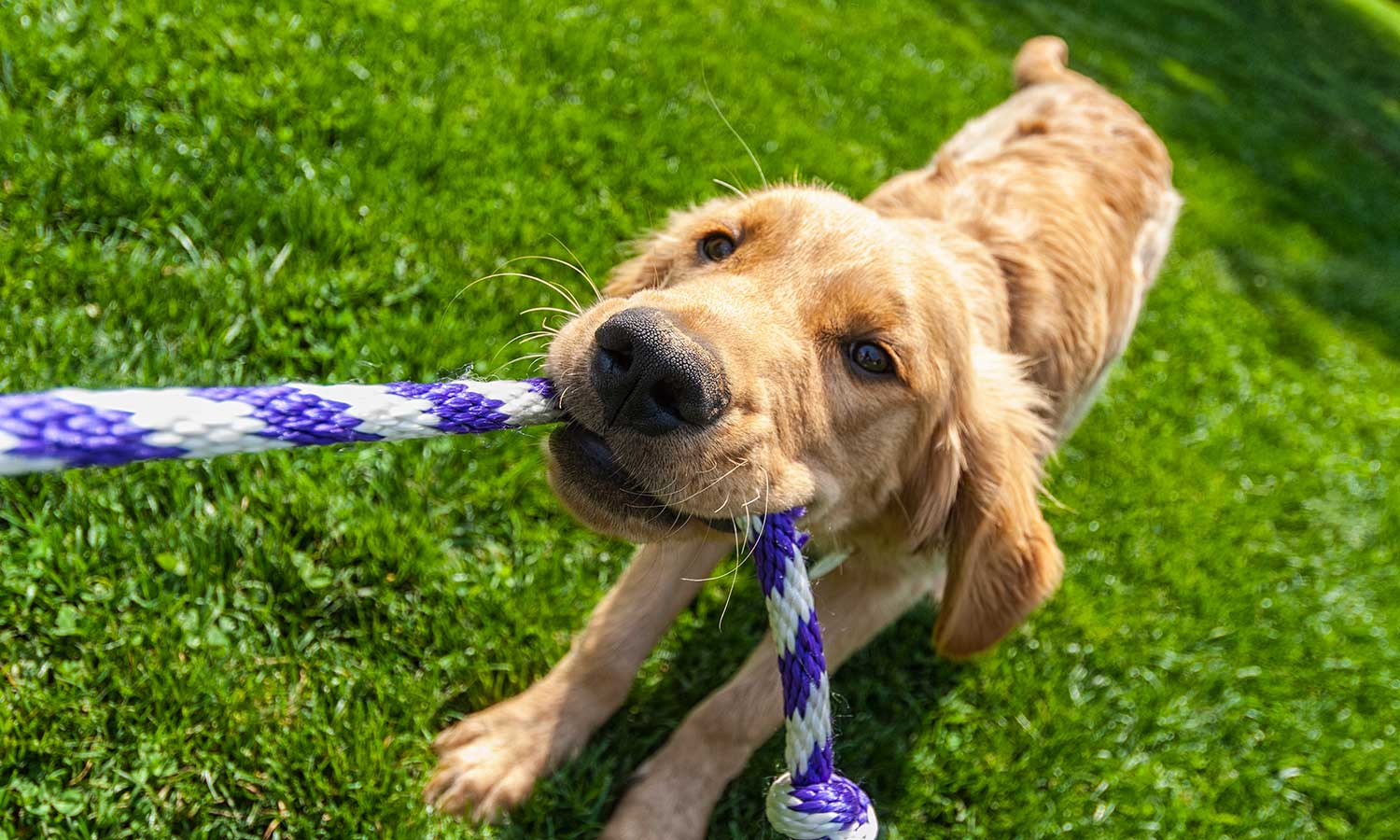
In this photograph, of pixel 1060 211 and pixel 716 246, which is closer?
pixel 716 246

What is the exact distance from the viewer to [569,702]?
268 cm

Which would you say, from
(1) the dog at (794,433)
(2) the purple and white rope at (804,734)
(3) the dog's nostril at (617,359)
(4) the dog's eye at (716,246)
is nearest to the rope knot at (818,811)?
(2) the purple and white rope at (804,734)

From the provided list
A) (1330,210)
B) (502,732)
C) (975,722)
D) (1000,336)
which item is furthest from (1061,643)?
(1330,210)

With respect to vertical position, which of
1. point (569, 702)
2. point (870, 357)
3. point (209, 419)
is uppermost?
point (209, 419)

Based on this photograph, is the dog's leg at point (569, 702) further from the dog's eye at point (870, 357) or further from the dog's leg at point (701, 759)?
the dog's eye at point (870, 357)

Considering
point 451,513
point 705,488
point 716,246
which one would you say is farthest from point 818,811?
point 451,513

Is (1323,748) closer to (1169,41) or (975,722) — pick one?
(975,722)

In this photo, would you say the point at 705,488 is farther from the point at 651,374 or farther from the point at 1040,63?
the point at 1040,63

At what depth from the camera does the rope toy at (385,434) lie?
3.49 ft

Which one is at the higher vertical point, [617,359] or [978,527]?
[617,359]

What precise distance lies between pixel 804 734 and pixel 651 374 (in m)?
0.78

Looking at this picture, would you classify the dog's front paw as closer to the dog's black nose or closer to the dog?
the dog

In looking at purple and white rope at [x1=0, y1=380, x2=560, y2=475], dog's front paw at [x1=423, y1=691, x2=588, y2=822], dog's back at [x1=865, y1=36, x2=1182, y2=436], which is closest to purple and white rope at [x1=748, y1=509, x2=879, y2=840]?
purple and white rope at [x1=0, y1=380, x2=560, y2=475]

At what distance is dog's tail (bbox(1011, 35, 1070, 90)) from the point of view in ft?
15.9
